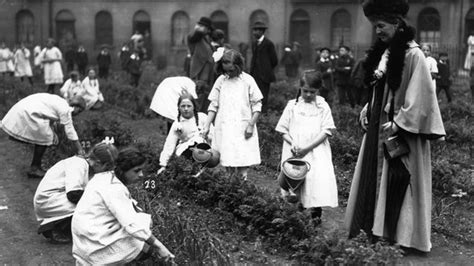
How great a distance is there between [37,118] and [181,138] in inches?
88.0

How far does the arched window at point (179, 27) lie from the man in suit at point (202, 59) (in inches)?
1000

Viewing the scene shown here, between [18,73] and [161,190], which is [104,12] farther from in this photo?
[161,190]

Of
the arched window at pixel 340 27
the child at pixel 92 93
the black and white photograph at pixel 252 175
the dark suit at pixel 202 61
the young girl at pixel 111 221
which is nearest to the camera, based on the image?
the young girl at pixel 111 221

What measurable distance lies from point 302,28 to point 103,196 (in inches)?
1247

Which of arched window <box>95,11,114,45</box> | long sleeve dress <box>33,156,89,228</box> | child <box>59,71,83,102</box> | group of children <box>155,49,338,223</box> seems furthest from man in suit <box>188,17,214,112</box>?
arched window <box>95,11,114,45</box>

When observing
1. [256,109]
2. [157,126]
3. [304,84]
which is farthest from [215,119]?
[157,126]

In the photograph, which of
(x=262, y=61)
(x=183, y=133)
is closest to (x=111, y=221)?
(x=183, y=133)

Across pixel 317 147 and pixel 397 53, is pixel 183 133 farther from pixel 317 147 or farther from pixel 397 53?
pixel 397 53

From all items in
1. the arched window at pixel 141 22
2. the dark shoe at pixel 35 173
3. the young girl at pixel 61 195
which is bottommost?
the dark shoe at pixel 35 173

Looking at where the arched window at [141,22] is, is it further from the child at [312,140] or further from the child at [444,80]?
the child at [312,140]

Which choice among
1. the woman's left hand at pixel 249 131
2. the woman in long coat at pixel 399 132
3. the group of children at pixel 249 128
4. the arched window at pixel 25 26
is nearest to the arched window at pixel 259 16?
the arched window at pixel 25 26

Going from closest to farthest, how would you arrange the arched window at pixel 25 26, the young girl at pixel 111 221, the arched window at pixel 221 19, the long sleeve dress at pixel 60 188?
the young girl at pixel 111 221 → the long sleeve dress at pixel 60 188 → the arched window at pixel 221 19 → the arched window at pixel 25 26

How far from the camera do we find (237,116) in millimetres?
9188

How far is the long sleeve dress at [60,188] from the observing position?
788 centimetres
